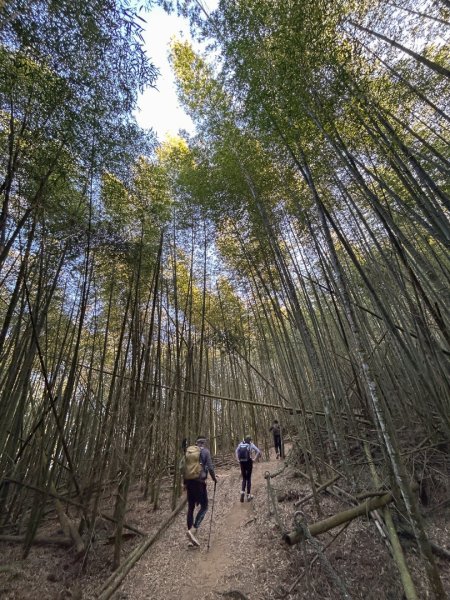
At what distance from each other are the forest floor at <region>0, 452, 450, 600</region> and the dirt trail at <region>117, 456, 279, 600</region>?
11mm

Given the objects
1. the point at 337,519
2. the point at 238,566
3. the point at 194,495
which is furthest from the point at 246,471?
the point at 337,519

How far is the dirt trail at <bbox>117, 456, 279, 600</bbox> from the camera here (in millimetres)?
2605

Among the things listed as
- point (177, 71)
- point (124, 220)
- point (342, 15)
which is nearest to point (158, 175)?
point (124, 220)

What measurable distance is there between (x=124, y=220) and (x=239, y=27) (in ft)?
9.46

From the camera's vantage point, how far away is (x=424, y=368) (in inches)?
148

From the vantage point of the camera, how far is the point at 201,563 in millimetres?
3047

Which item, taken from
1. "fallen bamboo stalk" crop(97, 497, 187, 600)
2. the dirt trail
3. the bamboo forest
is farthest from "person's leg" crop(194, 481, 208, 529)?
"fallen bamboo stalk" crop(97, 497, 187, 600)

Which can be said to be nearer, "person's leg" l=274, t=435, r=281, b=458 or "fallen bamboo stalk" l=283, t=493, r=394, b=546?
"fallen bamboo stalk" l=283, t=493, r=394, b=546

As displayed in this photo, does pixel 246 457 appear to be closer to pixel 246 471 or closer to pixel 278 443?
pixel 246 471

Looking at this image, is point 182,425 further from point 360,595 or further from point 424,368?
point 424,368

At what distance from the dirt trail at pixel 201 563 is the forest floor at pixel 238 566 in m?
0.01

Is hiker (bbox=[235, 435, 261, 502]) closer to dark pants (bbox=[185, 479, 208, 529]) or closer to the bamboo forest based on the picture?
the bamboo forest

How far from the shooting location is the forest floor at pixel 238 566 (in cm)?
240

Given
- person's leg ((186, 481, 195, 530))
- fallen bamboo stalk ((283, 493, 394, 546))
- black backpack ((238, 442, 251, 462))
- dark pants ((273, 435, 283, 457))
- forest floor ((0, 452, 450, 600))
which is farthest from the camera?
dark pants ((273, 435, 283, 457))
